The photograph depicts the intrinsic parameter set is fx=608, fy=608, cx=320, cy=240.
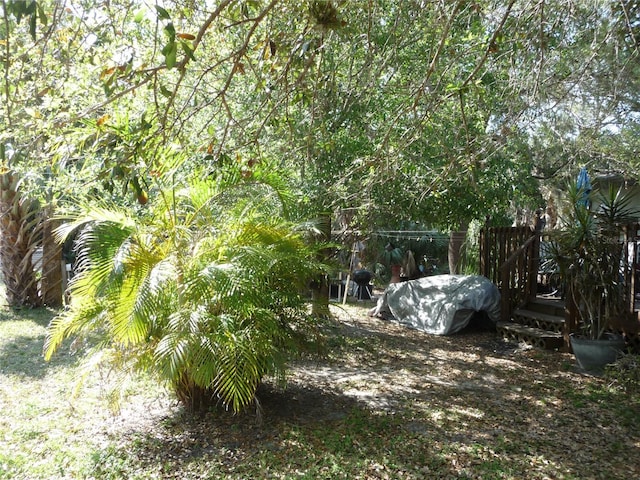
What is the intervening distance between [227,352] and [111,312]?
110 centimetres

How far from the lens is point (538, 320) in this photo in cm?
963

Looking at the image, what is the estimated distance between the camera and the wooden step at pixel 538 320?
9336 millimetres

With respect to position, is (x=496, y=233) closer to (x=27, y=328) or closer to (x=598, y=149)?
(x=598, y=149)

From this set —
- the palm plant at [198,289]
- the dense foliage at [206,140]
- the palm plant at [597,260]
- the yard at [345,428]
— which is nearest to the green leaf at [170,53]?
the dense foliage at [206,140]

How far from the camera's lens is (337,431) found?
17.8 ft

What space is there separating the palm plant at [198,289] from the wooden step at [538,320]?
16.8 feet

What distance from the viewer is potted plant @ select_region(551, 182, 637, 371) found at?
24.9 ft

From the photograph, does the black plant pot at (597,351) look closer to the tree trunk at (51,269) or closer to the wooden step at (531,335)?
the wooden step at (531,335)

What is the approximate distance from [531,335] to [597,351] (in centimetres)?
171

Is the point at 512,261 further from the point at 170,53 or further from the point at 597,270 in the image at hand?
the point at 170,53

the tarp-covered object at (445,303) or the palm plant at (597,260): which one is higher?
the palm plant at (597,260)

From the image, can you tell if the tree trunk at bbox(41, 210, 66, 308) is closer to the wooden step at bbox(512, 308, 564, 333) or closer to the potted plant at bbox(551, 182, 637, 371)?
the wooden step at bbox(512, 308, 564, 333)

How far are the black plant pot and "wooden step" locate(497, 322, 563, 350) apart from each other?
48.1 inches

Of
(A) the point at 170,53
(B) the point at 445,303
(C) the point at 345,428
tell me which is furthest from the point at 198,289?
(B) the point at 445,303
